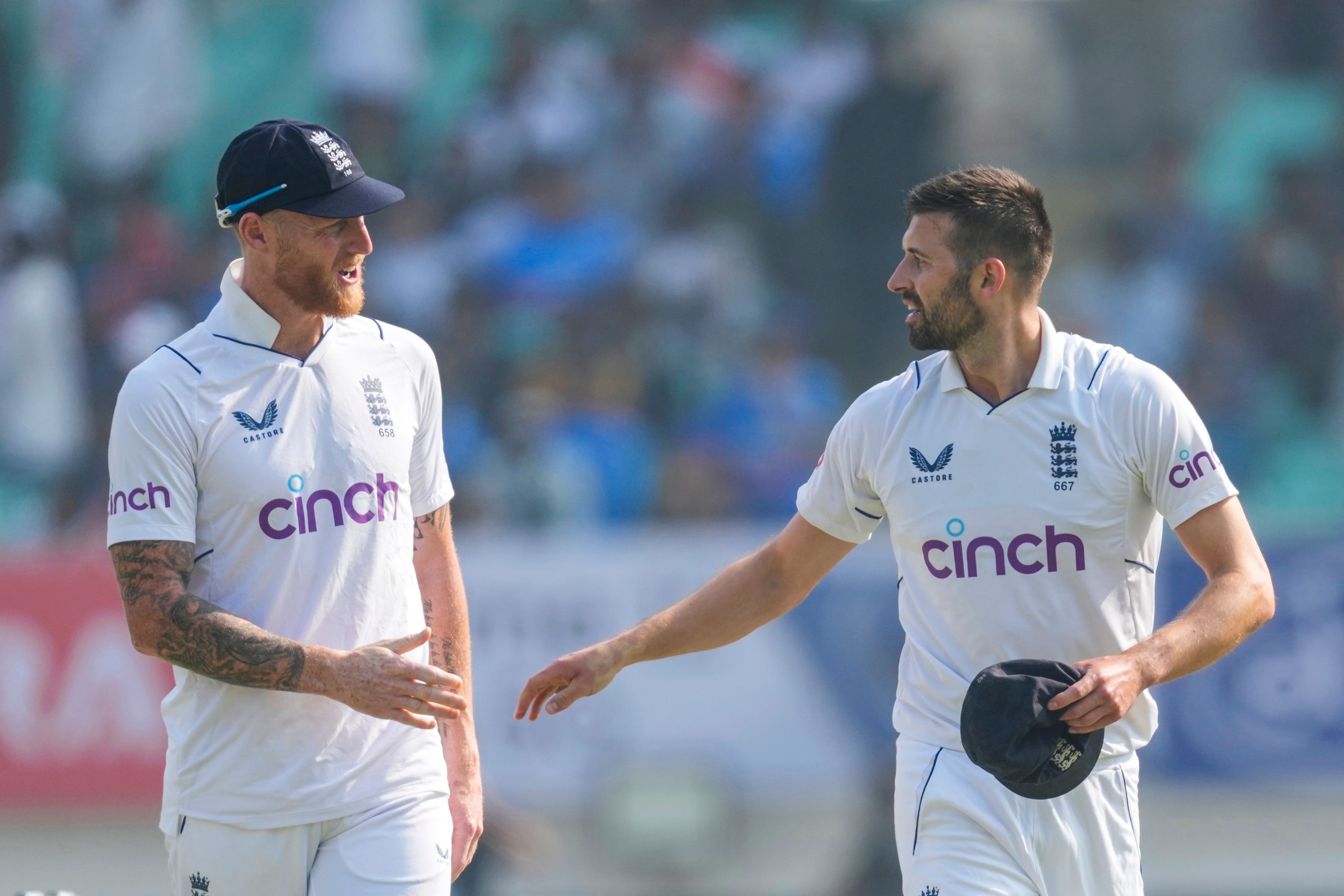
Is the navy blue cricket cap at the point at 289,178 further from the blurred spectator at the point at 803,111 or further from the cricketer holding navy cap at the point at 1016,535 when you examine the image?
the blurred spectator at the point at 803,111

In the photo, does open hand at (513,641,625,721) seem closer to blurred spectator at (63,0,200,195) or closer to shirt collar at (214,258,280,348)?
shirt collar at (214,258,280,348)

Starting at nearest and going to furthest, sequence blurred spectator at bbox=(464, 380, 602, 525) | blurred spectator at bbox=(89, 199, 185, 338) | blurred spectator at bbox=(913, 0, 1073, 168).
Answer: blurred spectator at bbox=(464, 380, 602, 525)
blurred spectator at bbox=(89, 199, 185, 338)
blurred spectator at bbox=(913, 0, 1073, 168)

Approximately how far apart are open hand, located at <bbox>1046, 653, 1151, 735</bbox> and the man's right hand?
1372 mm

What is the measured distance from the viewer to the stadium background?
9.91 metres

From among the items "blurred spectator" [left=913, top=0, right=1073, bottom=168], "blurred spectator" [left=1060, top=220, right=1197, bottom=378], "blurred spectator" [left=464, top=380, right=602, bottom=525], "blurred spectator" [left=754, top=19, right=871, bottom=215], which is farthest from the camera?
"blurred spectator" [left=913, top=0, right=1073, bottom=168]

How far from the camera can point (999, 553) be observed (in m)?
4.03

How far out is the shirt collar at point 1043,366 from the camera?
4109mm

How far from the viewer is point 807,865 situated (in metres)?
10.4

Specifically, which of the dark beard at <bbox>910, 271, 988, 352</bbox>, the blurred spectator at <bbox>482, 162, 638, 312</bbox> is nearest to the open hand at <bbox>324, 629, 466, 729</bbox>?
the dark beard at <bbox>910, 271, 988, 352</bbox>

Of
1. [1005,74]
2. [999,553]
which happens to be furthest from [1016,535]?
[1005,74]

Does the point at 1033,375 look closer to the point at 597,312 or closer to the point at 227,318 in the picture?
the point at 227,318

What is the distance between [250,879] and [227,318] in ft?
4.48

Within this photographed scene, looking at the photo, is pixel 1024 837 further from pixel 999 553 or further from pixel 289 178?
pixel 289 178

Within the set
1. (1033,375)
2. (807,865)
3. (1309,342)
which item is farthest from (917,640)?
(1309,342)
